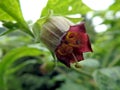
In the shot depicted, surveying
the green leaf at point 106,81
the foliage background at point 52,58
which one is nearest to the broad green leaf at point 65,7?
the foliage background at point 52,58

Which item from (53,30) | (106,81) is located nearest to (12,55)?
(106,81)

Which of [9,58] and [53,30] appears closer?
[53,30]

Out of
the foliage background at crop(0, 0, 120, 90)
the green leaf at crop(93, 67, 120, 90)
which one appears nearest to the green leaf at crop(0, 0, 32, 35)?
the foliage background at crop(0, 0, 120, 90)

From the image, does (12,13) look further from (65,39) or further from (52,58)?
(52,58)

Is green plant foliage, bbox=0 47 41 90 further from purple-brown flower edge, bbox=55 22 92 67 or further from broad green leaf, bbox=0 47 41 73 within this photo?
purple-brown flower edge, bbox=55 22 92 67

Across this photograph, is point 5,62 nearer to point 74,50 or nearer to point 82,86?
point 74,50
